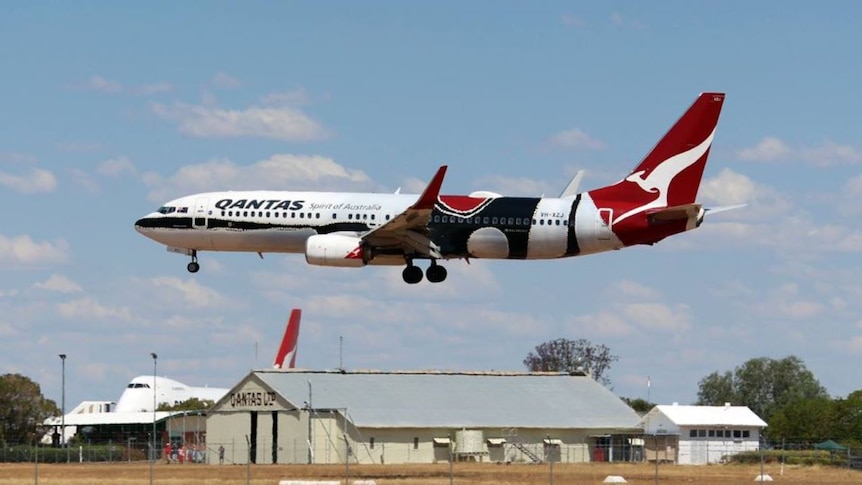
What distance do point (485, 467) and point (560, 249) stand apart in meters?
13.7

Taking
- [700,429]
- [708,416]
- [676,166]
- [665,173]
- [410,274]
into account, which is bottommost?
[700,429]

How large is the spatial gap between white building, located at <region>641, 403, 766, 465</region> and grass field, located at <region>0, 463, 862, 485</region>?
95.0 feet

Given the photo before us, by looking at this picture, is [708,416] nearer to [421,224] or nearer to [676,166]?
[676,166]

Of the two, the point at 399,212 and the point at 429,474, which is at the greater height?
the point at 399,212

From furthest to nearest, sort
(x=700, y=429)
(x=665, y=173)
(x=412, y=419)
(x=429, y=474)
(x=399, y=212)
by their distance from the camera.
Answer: (x=700, y=429) < (x=412, y=419) < (x=665, y=173) < (x=399, y=212) < (x=429, y=474)

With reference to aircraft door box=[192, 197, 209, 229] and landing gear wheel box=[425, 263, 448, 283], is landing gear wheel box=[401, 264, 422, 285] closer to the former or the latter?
landing gear wheel box=[425, 263, 448, 283]

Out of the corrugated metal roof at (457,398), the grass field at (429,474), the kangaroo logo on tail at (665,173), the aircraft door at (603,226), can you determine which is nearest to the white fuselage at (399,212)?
the aircraft door at (603,226)

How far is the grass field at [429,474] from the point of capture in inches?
3039

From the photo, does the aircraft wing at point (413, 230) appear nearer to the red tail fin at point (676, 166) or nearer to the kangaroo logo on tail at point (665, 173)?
the red tail fin at point (676, 166)

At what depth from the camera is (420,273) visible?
9306 cm

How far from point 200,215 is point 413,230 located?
1197 centimetres

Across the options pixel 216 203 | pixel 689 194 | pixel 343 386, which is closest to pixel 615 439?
pixel 343 386

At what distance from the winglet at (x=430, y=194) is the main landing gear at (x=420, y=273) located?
6491mm

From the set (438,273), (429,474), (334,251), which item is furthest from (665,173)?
(429,474)
